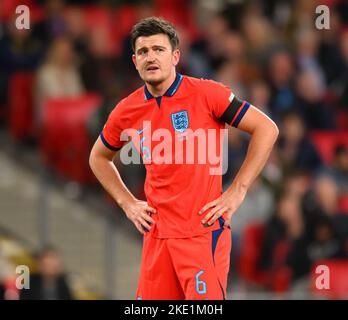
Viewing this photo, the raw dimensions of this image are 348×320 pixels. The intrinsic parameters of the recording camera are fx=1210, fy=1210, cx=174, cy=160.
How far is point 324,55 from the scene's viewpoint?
39.4ft

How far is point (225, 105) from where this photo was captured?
19.4ft

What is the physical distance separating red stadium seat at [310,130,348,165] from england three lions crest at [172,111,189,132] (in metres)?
5.10

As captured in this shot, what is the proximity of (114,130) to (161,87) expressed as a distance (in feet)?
1.29

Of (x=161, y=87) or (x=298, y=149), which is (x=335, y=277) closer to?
(x=298, y=149)

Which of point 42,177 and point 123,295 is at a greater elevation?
point 42,177

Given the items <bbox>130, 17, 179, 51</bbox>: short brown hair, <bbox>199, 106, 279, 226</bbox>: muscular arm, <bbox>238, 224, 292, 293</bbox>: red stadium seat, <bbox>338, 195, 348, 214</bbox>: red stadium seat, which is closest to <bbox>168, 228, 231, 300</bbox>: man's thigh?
<bbox>199, 106, 279, 226</bbox>: muscular arm

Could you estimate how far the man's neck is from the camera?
5.97 meters

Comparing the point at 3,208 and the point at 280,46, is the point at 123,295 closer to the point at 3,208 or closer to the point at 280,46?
A: the point at 3,208

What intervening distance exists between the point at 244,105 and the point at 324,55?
20.5 ft
